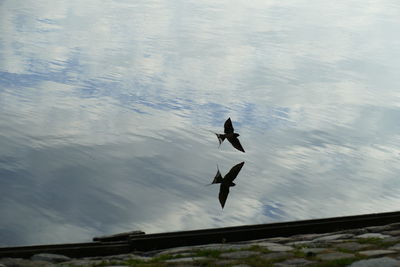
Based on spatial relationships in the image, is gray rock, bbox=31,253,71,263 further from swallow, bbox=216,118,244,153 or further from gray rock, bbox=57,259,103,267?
swallow, bbox=216,118,244,153

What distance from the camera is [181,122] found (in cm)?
1074

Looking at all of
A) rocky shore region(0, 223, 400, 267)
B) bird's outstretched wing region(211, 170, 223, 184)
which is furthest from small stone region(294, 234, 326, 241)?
bird's outstretched wing region(211, 170, 223, 184)

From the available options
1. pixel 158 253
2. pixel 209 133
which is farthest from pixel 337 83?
pixel 158 253

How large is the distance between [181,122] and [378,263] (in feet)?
20.2

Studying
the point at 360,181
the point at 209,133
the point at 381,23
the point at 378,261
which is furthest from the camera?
the point at 381,23

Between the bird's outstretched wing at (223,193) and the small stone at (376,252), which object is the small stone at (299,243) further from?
the bird's outstretched wing at (223,193)

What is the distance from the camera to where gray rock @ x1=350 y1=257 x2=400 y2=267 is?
4770mm

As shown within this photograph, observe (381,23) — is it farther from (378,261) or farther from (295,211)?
(378,261)

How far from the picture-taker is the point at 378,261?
4.85 m

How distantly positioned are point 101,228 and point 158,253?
1.77m

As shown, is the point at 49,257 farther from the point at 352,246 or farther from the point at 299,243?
the point at 352,246

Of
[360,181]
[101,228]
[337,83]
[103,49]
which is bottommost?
[101,228]

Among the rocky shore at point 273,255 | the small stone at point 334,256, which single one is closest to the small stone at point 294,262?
the rocky shore at point 273,255

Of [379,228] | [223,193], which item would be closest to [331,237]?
[379,228]
